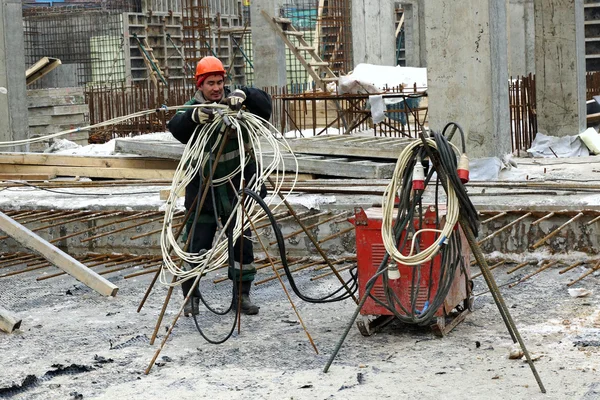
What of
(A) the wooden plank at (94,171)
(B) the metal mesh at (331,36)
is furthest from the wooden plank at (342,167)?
(B) the metal mesh at (331,36)

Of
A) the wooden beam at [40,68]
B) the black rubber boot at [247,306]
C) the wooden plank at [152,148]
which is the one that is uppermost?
the wooden beam at [40,68]

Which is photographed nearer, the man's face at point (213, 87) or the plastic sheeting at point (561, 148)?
the man's face at point (213, 87)

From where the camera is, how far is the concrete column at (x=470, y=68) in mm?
11844

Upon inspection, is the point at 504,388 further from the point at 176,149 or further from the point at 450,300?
the point at 176,149

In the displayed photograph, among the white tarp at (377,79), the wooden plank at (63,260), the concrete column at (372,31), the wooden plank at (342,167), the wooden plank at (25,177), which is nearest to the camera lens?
the wooden plank at (63,260)

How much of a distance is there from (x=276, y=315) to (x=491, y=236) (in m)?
2.08

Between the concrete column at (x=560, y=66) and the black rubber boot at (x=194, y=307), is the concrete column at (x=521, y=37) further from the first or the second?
the black rubber boot at (x=194, y=307)

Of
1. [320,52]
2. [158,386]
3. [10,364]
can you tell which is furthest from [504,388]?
[320,52]

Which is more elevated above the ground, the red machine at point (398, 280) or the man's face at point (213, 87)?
the man's face at point (213, 87)

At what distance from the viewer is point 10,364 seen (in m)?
5.90

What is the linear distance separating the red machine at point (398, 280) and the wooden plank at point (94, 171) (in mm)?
7825

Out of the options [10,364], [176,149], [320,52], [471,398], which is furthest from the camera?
[320,52]

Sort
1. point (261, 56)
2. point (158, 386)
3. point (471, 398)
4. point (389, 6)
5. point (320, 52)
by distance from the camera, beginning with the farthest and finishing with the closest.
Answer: point (320, 52)
point (389, 6)
point (261, 56)
point (158, 386)
point (471, 398)

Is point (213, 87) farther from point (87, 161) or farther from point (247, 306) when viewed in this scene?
point (87, 161)
